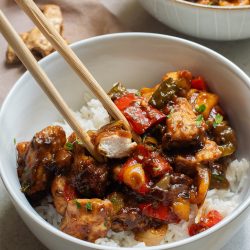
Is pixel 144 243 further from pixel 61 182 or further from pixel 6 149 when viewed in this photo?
pixel 6 149

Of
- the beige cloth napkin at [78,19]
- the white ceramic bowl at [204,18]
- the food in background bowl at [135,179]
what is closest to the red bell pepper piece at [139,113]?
the food in background bowl at [135,179]

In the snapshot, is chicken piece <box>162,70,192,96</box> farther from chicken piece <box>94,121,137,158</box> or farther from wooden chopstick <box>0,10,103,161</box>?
wooden chopstick <box>0,10,103,161</box>

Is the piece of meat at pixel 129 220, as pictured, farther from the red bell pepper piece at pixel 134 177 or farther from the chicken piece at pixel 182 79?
the chicken piece at pixel 182 79

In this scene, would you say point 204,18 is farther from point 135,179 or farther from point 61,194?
point 61,194

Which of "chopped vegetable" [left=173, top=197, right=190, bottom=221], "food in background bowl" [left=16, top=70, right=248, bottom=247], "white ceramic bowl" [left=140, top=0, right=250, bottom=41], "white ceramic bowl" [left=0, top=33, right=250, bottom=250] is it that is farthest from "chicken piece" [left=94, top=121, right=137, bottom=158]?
"white ceramic bowl" [left=140, top=0, right=250, bottom=41]

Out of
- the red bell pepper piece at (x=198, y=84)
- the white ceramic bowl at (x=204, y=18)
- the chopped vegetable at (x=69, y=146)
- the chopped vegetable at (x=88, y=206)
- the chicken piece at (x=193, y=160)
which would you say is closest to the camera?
the chopped vegetable at (x=88, y=206)

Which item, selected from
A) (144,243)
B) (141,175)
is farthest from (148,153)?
(144,243)
